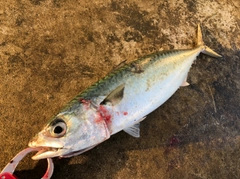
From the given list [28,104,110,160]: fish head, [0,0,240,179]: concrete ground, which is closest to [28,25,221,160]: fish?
[28,104,110,160]: fish head

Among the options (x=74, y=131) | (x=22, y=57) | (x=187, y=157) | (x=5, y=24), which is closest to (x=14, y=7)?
(x=5, y=24)

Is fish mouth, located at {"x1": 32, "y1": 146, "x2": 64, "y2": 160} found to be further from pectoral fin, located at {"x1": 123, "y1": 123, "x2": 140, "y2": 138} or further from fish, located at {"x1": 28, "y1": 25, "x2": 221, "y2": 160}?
pectoral fin, located at {"x1": 123, "y1": 123, "x2": 140, "y2": 138}

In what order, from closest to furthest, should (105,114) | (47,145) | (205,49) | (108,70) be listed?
(47,145)
(105,114)
(108,70)
(205,49)

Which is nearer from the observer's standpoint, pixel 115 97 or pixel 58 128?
pixel 58 128

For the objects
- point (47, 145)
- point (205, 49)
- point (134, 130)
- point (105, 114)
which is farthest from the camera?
point (205, 49)

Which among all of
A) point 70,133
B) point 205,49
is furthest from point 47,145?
point 205,49

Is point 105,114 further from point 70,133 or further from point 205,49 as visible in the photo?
point 205,49

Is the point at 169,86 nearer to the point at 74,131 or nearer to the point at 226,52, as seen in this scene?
the point at 74,131

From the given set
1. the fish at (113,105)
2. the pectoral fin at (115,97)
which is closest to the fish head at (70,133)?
the fish at (113,105)
